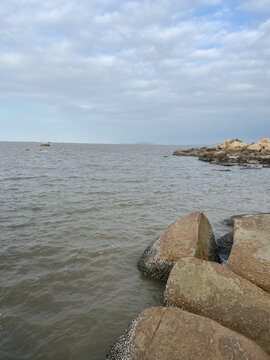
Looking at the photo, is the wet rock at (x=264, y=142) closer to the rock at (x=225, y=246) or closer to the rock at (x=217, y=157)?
the rock at (x=217, y=157)

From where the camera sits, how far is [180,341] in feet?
10.1

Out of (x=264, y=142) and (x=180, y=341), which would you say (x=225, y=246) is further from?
(x=264, y=142)

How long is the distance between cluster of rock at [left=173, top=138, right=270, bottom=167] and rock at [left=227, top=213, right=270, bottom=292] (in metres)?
38.3

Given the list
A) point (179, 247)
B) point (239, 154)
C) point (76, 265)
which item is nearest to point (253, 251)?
point (179, 247)

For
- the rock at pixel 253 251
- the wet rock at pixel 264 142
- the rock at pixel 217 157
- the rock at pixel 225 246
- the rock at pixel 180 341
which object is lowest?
the rock at pixel 225 246

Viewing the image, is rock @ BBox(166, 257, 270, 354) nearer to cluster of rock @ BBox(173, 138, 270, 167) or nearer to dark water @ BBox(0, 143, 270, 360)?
dark water @ BBox(0, 143, 270, 360)

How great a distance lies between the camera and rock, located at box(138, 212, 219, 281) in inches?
223

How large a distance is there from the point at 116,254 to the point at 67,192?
880 centimetres

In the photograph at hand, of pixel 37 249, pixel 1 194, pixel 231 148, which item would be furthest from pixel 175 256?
pixel 231 148

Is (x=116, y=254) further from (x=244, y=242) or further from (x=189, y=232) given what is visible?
(x=244, y=242)

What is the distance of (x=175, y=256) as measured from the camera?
222 inches

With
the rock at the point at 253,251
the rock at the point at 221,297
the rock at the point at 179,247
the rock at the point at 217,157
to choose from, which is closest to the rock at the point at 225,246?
the rock at the point at 179,247

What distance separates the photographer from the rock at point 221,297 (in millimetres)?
3660

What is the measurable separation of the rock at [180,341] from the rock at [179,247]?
228 cm
